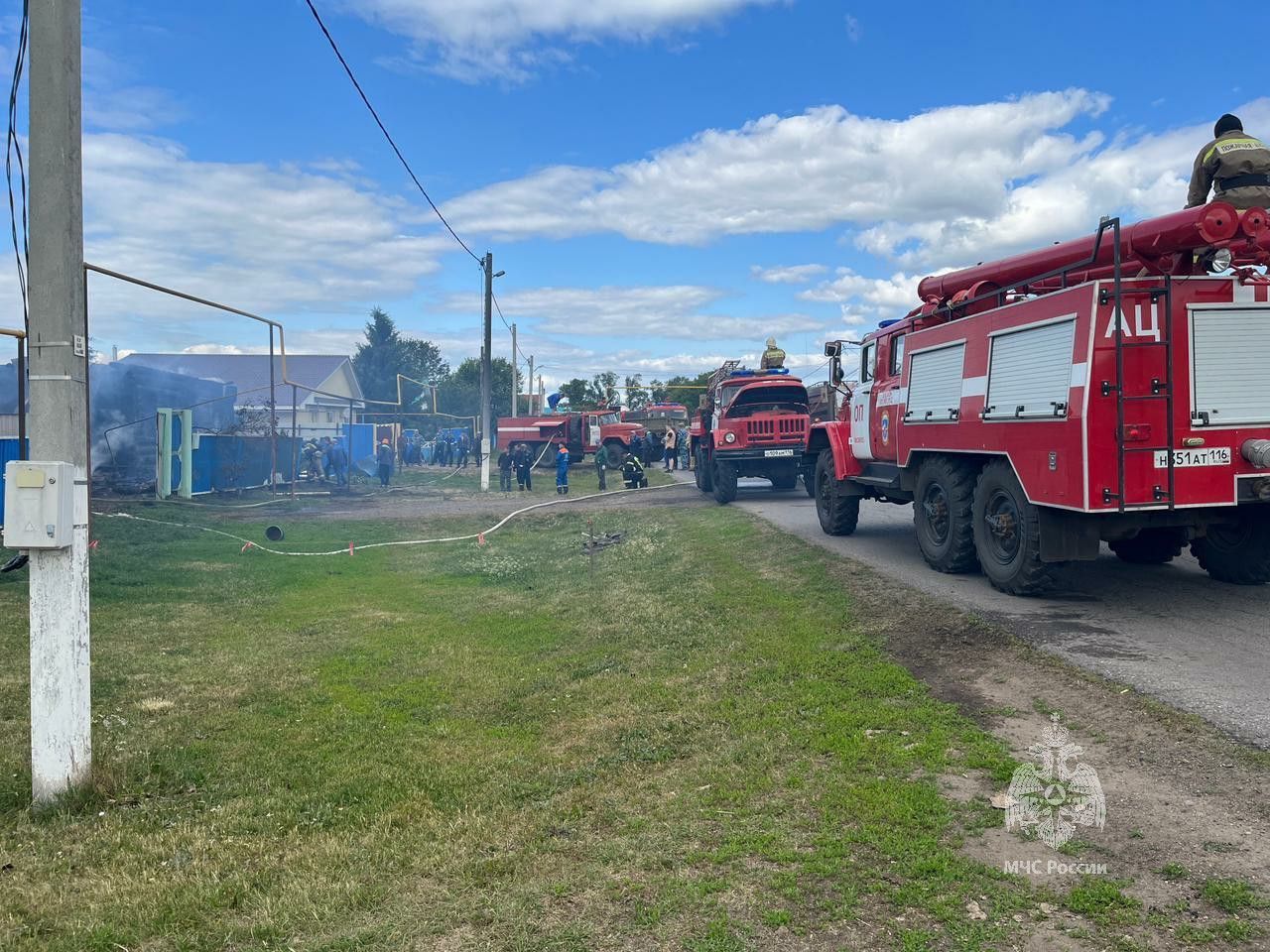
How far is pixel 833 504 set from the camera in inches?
553

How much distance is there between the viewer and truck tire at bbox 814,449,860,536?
547 inches

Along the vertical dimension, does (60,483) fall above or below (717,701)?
above

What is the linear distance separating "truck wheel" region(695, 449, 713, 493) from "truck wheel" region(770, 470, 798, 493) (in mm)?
1614

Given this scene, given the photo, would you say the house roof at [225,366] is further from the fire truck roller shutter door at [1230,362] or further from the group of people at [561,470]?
the fire truck roller shutter door at [1230,362]

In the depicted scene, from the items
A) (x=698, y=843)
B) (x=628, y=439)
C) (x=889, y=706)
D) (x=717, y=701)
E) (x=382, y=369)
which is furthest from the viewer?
(x=382, y=369)

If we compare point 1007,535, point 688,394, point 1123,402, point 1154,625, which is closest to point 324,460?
point 1007,535

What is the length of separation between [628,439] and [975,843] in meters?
→ 35.0

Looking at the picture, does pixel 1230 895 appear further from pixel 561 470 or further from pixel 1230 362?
pixel 561 470

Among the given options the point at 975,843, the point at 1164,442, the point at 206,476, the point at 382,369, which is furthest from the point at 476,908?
the point at 382,369

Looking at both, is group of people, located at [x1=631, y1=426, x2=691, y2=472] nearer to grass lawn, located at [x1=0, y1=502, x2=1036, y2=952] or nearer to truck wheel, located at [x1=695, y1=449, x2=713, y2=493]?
truck wheel, located at [x1=695, y1=449, x2=713, y2=493]

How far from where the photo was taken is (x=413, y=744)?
5.95m

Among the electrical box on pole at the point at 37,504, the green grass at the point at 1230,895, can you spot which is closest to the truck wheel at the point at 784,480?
the electrical box on pole at the point at 37,504

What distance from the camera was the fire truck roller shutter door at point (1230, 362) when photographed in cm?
745

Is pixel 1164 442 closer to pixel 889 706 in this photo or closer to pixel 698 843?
pixel 889 706
